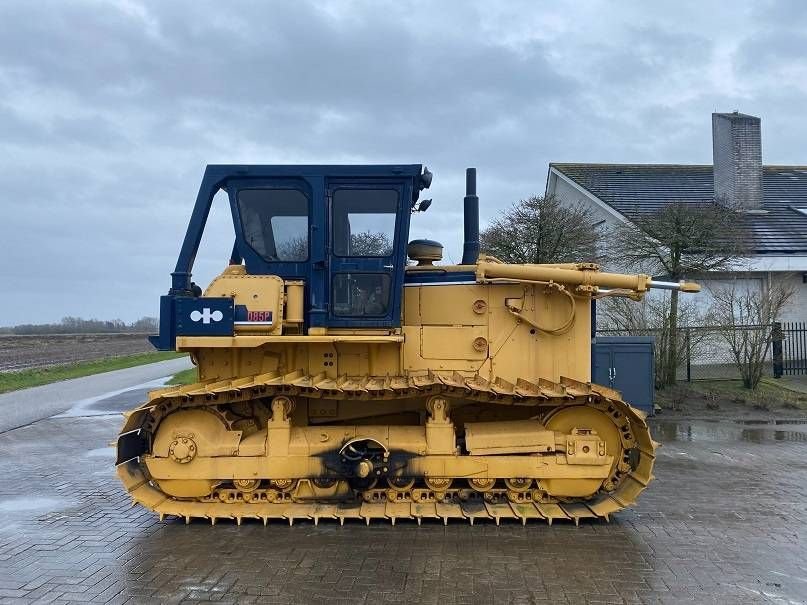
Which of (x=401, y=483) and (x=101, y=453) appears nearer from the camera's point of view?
(x=401, y=483)

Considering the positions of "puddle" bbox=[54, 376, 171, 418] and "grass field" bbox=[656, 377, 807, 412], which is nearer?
"puddle" bbox=[54, 376, 171, 418]

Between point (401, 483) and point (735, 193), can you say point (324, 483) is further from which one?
point (735, 193)

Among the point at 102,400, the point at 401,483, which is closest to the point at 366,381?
the point at 401,483

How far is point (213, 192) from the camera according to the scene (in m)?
6.48

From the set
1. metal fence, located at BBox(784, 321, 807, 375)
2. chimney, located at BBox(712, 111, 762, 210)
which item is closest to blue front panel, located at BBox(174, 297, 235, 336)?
metal fence, located at BBox(784, 321, 807, 375)

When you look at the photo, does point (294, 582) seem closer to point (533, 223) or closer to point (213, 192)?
point (213, 192)

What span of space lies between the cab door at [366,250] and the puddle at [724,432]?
667 centimetres

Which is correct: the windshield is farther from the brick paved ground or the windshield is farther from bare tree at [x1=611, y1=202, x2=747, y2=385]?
bare tree at [x1=611, y1=202, x2=747, y2=385]

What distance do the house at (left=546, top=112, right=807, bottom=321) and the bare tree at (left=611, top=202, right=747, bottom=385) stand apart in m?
0.80

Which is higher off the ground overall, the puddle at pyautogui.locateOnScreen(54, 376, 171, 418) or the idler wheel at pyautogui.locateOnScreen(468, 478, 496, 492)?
the idler wheel at pyautogui.locateOnScreen(468, 478, 496, 492)

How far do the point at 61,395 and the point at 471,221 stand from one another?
554 inches

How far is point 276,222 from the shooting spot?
21.4 ft

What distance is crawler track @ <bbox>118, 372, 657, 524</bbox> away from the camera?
5.93 m

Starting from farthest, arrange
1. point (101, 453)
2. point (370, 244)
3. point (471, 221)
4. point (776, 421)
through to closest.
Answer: point (776, 421), point (101, 453), point (471, 221), point (370, 244)
